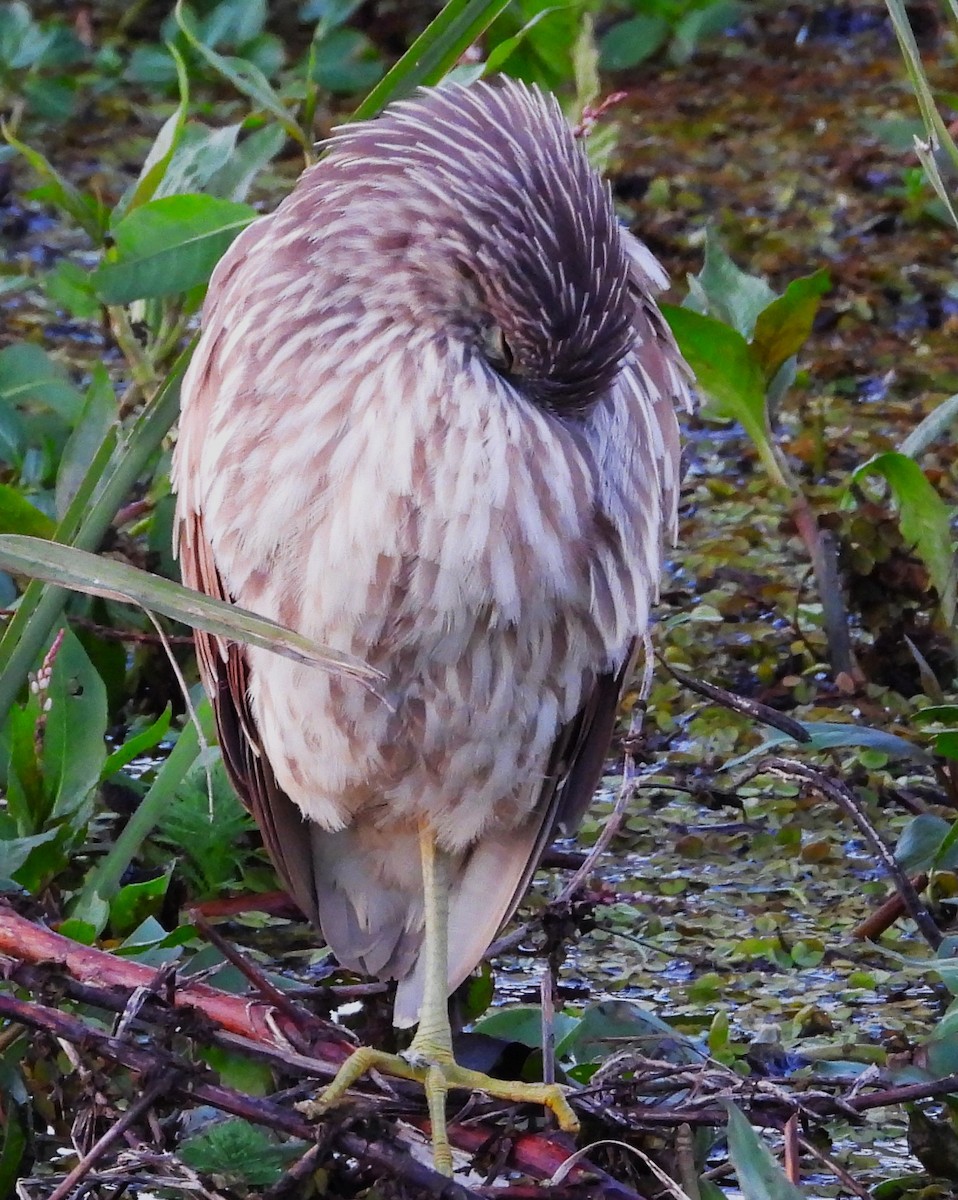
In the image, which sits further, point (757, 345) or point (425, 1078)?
point (757, 345)

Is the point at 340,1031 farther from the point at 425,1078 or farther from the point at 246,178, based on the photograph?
the point at 246,178

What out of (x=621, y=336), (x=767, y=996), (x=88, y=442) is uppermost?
(x=621, y=336)

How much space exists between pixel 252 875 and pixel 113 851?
35cm

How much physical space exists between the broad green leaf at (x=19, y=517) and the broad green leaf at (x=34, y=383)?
490mm

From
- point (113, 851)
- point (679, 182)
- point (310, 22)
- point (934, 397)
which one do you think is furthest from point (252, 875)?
point (310, 22)

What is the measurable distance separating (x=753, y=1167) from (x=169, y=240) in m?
1.73

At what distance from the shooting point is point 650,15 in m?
5.40

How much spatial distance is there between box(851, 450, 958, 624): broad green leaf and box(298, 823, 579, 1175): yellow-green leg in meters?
0.91

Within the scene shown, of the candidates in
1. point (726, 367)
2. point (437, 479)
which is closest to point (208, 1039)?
point (437, 479)

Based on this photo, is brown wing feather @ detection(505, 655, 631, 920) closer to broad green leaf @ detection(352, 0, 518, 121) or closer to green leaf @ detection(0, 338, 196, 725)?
green leaf @ detection(0, 338, 196, 725)

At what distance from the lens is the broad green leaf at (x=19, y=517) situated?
2967 millimetres

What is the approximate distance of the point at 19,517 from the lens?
9.73 ft

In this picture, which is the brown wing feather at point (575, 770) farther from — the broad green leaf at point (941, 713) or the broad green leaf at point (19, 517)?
the broad green leaf at point (19, 517)

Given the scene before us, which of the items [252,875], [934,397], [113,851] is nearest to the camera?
[113,851]
